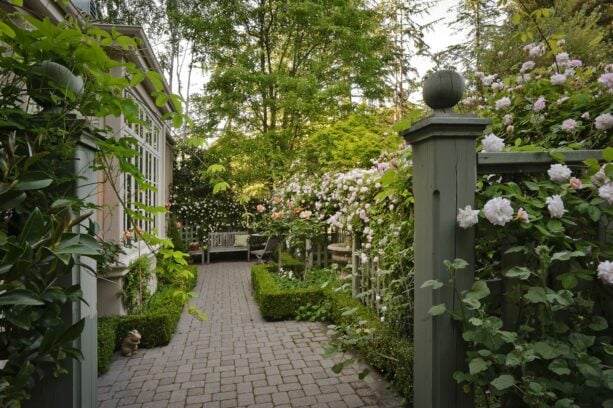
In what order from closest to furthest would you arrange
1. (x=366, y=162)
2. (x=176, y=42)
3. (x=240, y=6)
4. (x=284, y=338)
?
(x=284, y=338) → (x=366, y=162) → (x=240, y=6) → (x=176, y=42)

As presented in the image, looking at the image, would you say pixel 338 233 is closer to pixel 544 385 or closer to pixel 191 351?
pixel 191 351

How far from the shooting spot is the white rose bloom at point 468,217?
144cm

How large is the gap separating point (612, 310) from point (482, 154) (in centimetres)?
89

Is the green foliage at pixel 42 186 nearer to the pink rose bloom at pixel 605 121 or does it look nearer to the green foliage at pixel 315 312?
the pink rose bloom at pixel 605 121

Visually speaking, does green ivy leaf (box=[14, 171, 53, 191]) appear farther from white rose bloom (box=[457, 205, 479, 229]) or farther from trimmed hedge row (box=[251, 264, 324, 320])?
trimmed hedge row (box=[251, 264, 324, 320])

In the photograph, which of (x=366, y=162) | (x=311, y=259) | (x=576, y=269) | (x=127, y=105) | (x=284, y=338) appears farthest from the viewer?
(x=366, y=162)

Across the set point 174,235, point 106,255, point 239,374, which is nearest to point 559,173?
point 106,255

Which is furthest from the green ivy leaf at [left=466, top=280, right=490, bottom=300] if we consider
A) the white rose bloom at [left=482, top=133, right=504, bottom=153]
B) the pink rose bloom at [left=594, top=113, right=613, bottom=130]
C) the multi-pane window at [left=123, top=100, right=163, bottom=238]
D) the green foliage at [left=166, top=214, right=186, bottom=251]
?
the green foliage at [left=166, top=214, right=186, bottom=251]

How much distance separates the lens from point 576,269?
1.43m

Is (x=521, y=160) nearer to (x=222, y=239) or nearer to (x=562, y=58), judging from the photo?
(x=562, y=58)

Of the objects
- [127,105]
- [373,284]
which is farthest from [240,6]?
[127,105]

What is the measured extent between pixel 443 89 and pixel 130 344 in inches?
162

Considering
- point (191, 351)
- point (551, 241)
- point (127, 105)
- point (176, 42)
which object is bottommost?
point (191, 351)

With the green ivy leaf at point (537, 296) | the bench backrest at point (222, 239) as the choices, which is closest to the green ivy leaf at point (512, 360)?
the green ivy leaf at point (537, 296)
